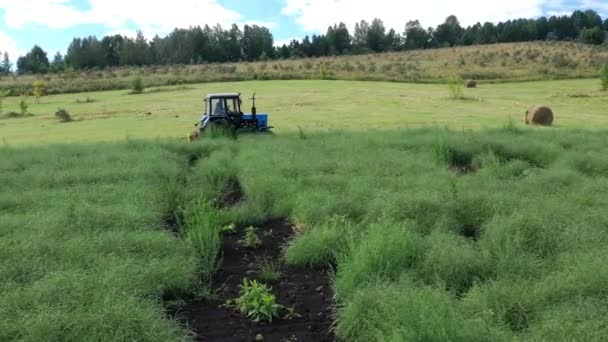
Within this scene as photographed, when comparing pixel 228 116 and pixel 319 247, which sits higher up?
pixel 228 116

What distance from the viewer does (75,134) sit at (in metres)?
18.7

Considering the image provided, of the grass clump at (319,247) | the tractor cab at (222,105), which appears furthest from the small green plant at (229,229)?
the tractor cab at (222,105)

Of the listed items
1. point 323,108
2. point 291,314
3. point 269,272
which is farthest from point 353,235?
point 323,108

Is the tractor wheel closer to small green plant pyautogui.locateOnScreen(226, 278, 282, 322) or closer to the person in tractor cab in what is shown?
the person in tractor cab

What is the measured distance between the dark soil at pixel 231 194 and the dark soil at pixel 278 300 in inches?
79.3

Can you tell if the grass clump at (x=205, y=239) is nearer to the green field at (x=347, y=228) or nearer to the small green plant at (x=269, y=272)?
the green field at (x=347, y=228)

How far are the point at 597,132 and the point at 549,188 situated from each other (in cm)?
617

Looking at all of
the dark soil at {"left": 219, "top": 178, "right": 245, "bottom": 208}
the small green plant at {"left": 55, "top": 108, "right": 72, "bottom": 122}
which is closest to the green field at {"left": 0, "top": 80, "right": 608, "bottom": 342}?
the dark soil at {"left": 219, "top": 178, "right": 245, "bottom": 208}

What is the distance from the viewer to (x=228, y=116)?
14953mm

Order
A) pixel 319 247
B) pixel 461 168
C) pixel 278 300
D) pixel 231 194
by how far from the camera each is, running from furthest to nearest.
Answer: pixel 461 168, pixel 231 194, pixel 319 247, pixel 278 300

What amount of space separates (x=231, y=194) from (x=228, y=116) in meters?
6.08

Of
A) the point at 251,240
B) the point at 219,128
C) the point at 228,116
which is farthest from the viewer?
the point at 228,116

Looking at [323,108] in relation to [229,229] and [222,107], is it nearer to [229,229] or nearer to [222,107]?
[222,107]

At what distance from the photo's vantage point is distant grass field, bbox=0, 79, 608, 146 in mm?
18248
